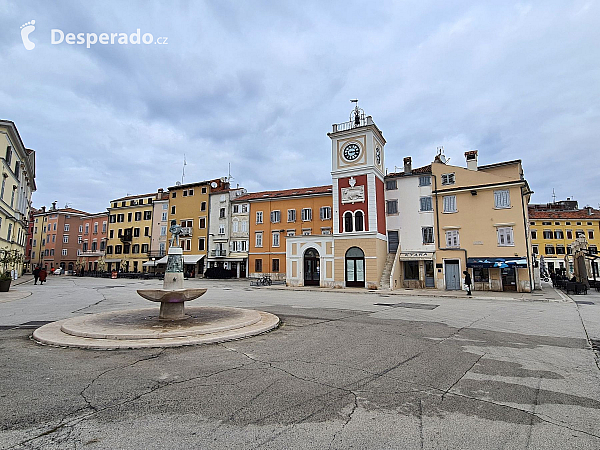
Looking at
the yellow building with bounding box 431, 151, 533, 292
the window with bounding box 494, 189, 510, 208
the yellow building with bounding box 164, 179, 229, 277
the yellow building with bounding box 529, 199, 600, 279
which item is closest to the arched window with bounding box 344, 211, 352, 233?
the yellow building with bounding box 431, 151, 533, 292

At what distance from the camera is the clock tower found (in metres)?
30.4

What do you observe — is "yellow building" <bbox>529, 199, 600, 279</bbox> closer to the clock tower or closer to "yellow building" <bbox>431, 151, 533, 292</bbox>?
"yellow building" <bbox>431, 151, 533, 292</bbox>

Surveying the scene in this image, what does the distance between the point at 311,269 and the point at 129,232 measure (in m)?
39.6

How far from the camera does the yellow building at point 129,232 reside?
190 feet

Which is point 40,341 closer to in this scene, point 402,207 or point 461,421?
point 461,421

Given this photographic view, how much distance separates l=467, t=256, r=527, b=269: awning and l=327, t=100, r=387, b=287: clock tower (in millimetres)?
7284

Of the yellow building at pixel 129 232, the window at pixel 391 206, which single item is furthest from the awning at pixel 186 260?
the window at pixel 391 206

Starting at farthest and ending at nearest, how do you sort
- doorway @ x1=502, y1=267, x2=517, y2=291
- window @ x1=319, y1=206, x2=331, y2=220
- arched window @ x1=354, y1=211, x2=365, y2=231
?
window @ x1=319, y1=206, x2=331, y2=220 → arched window @ x1=354, y1=211, x2=365, y2=231 → doorway @ x1=502, y1=267, x2=517, y2=291

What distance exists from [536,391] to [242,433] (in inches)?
179

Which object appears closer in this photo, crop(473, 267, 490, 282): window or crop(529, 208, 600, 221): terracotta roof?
crop(473, 267, 490, 282): window

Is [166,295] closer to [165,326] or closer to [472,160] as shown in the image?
[165,326]

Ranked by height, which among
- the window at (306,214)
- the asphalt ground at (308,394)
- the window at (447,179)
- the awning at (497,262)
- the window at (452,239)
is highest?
the window at (447,179)

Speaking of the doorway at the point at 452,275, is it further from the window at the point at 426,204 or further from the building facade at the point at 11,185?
the building facade at the point at 11,185

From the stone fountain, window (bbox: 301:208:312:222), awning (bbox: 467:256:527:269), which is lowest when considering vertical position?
the stone fountain
